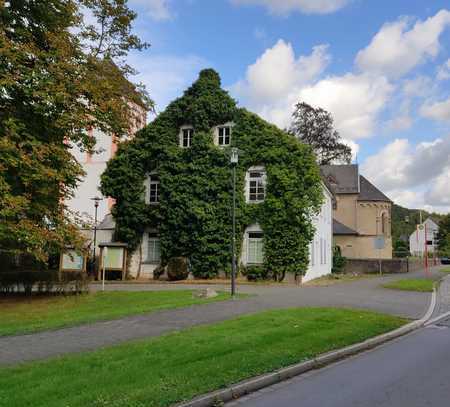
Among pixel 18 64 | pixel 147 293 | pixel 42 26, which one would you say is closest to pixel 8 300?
pixel 147 293

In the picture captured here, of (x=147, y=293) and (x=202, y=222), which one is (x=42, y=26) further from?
(x=202, y=222)

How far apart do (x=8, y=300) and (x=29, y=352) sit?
1208 centimetres

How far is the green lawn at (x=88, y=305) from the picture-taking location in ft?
48.6

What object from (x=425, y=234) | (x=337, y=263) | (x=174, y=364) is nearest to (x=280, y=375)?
(x=174, y=364)

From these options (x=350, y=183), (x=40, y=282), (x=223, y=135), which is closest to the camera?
(x=40, y=282)

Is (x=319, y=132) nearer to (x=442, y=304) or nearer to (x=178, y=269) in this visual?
(x=178, y=269)

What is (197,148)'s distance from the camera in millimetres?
31719

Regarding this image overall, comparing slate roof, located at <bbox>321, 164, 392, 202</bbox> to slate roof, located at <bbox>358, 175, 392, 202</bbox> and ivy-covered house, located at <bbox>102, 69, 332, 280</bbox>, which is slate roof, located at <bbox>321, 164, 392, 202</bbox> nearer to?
slate roof, located at <bbox>358, 175, 392, 202</bbox>

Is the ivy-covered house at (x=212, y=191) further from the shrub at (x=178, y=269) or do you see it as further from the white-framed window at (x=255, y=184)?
the shrub at (x=178, y=269)

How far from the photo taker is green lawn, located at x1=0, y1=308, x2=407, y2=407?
6.18 meters

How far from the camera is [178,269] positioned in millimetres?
30547

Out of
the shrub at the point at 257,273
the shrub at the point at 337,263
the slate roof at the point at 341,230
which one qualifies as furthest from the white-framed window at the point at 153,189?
the slate roof at the point at 341,230

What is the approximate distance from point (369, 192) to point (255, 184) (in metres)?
33.6

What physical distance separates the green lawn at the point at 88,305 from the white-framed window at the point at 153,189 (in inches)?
478
